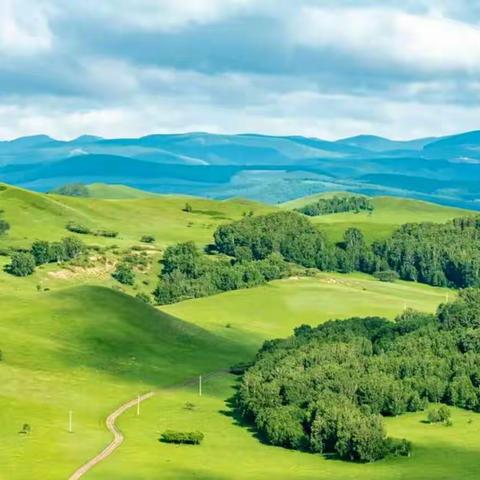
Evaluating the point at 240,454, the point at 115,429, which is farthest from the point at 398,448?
the point at 115,429

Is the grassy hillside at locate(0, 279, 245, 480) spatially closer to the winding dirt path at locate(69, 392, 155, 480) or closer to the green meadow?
the green meadow

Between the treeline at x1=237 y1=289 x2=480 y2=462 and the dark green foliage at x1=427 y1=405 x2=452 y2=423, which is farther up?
the treeline at x1=237 y1=289 x2=480 y2=462

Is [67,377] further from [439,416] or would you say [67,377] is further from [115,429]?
[439,416]

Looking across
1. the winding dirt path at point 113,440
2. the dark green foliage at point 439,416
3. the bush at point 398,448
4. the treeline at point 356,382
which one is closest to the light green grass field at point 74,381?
the winding dirt path at point 113,440

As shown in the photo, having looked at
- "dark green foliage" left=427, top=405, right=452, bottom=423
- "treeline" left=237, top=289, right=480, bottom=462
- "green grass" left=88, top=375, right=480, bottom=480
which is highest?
"treeline" left=237, top=289, right=480, bottom=462

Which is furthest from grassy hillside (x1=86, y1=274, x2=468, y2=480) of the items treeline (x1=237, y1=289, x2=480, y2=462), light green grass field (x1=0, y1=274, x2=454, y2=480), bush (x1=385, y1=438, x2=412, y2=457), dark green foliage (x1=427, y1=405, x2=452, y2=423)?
treeline (x1=237, y1=289, x2=480, y2=462)

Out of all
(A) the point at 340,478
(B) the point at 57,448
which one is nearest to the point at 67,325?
(B) the point at 57,448

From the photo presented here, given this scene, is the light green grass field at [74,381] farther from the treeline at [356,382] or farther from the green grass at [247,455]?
the treeline at [356,382]
